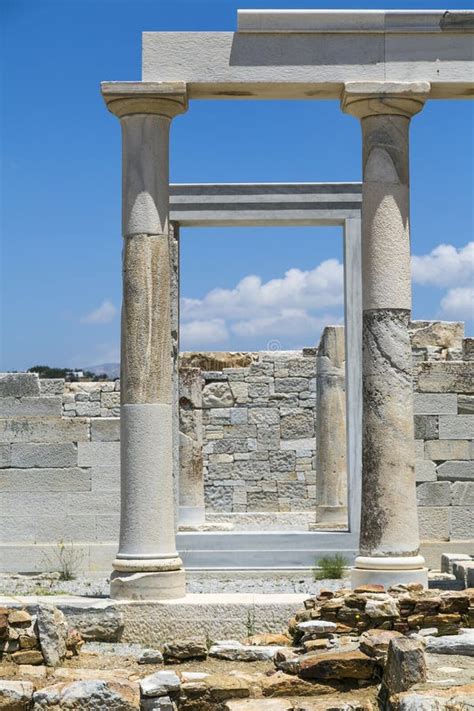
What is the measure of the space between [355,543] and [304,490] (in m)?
9.63

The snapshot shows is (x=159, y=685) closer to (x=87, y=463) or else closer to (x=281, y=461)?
(x=87, y=463)

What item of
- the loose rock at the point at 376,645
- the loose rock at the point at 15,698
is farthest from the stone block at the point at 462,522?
the loose rock at the point at 15,698

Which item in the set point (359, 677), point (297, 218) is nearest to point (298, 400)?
point (297, 218)

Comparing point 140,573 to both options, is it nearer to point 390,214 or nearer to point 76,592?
point 76,592

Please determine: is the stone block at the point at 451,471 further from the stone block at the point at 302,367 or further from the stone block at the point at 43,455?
the stone block at the point at 302,367

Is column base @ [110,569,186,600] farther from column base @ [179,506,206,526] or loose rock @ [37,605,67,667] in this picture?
column base @ [179,506,206,526]

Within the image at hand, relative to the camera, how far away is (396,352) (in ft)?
44.0

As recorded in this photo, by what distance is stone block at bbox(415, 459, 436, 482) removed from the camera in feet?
59.9

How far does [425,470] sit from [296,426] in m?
9.74

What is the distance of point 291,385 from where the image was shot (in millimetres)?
27875

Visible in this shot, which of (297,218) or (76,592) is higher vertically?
(297,218)

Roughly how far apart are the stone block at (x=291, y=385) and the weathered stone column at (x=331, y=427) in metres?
5.07

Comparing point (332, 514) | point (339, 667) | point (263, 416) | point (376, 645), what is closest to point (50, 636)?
point (339, 667)

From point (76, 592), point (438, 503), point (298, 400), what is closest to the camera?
point (76, 592)
